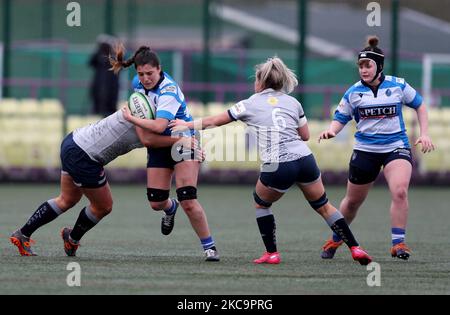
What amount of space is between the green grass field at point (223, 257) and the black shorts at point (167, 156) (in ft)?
2.47

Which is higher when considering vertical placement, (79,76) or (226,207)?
(79,76)

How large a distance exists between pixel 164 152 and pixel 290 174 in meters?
1.03

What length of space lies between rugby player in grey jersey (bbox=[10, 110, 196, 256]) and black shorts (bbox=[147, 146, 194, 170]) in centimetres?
8

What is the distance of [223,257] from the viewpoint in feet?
30.3

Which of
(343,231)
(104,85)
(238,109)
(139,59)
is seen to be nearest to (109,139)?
(139,59)

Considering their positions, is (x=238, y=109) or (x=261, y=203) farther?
(x=261, y=203)

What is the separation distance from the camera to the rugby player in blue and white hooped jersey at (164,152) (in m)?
8.62

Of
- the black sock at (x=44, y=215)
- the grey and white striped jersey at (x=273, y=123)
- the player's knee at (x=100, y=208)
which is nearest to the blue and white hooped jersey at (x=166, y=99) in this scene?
the grey and white striped jersey at (x=273, y=123)

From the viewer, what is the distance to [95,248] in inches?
389

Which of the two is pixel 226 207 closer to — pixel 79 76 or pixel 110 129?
pixel 110 129

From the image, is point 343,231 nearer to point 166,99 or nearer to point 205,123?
point 205,123
